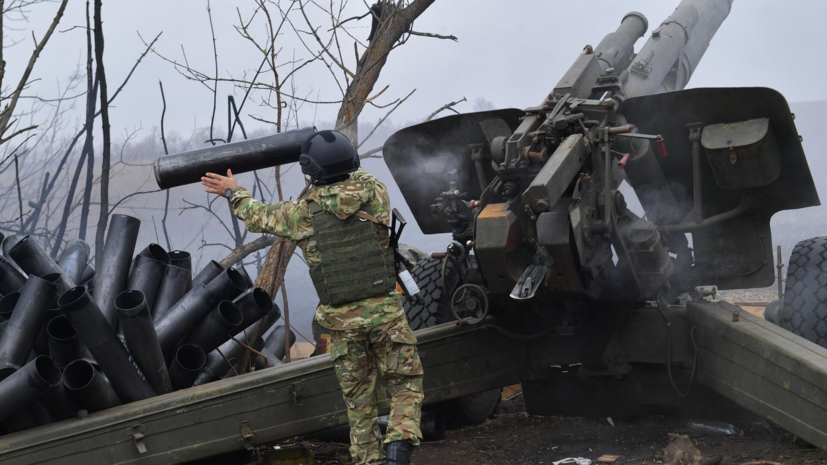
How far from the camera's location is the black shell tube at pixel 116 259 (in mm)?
4867

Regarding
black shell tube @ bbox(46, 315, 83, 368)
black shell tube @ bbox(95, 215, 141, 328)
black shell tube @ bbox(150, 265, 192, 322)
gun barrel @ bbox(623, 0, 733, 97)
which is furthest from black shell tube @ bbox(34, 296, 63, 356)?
gun barrel @ bbox(623, 0, 733, 97)

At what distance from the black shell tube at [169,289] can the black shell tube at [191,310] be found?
0.61ft

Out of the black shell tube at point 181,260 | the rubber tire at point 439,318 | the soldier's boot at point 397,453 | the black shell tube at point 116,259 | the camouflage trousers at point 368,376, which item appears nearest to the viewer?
the soldier's boot at point 397,453

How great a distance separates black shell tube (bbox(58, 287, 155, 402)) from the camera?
4.03 m

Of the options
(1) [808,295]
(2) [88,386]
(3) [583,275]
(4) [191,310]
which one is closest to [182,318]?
(4) [191,310]

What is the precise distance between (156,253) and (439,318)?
1.73 meters

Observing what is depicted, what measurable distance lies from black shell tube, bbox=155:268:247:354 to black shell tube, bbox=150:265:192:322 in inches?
7.4

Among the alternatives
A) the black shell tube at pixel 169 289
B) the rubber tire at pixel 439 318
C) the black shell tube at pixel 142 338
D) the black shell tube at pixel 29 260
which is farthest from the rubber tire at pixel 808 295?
the black shell tube at pixel 29 260

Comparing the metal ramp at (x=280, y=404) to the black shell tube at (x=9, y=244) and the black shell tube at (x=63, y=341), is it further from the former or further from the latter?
the black shell tube at (x=9, y=244)

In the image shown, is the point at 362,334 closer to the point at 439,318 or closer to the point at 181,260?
the point at 439,318

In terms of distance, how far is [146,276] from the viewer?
4.98m

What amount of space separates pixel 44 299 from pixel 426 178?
2194 millimetres

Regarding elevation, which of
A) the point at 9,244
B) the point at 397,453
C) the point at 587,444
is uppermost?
the point at 9,244

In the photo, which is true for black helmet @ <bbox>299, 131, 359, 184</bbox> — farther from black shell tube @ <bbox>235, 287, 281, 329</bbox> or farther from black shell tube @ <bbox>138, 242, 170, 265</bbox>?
black shell tube @ <bbox>138, 242, 170, 265</bbox>
